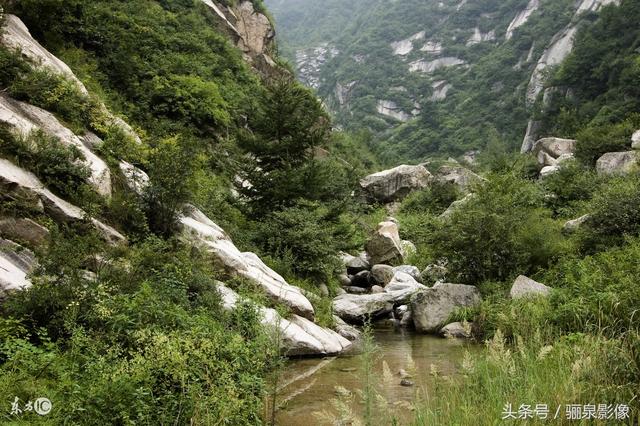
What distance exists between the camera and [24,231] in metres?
7.82

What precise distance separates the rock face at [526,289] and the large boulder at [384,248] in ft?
35.7

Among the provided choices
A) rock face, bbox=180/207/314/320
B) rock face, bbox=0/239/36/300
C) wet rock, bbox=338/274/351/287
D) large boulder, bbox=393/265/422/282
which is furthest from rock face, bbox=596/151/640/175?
rock face, bbox=0/239/36/300

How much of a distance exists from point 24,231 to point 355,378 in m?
6.37

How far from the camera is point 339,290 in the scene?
1838cm

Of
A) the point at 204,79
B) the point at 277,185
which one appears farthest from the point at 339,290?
the point at 204,79

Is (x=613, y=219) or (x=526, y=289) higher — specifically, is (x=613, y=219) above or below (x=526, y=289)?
above

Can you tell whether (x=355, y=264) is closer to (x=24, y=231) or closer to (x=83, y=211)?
(x=83, y=211)

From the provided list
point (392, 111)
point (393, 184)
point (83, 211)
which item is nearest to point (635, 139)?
point (393, 184)

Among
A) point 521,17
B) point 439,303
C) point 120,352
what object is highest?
point 521,17

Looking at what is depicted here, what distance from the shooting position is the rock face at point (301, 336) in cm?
953

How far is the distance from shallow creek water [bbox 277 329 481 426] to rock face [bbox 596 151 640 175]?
17.1m

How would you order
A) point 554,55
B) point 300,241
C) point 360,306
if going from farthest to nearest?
point 554,55
point 360,306
point 300,241

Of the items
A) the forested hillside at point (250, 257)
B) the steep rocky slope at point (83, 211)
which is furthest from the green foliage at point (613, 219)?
the steep rocky slope at point (83, 211)

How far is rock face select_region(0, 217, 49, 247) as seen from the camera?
25.0ft
